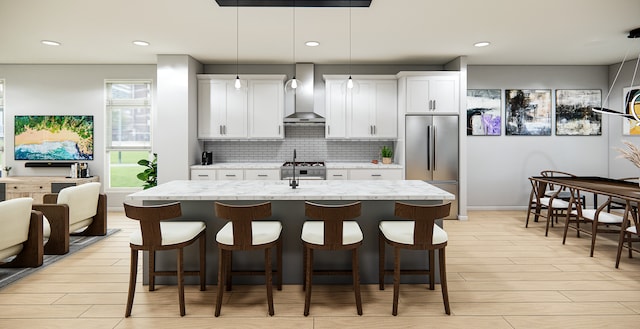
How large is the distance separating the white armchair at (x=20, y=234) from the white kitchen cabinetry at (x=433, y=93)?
5.31 m

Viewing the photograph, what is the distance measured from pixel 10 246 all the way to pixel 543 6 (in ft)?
19.6

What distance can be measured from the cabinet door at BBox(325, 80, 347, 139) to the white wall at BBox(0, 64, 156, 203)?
329 centimetres

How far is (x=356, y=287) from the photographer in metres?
2.88

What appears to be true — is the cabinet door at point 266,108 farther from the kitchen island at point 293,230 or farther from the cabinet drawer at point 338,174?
the kitchen island at point 293,230

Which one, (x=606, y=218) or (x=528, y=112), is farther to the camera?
(x=528, y=112)

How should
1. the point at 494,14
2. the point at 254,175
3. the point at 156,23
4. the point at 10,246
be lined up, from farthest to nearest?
the point at 254,175
the point at 156,23
the point at 494,14
the point at 10,246

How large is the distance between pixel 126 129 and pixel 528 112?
7608mm

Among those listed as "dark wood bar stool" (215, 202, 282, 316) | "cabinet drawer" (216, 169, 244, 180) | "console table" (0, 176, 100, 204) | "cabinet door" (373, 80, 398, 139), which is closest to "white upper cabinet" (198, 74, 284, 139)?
"cabinet drawer" (216, 169, 244, 180)

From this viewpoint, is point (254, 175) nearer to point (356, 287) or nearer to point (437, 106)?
point (437, 106)

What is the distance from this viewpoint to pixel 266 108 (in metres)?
6.63

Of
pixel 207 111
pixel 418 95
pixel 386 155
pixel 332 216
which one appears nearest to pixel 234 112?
pixel 207 111

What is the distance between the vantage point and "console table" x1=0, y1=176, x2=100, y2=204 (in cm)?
641

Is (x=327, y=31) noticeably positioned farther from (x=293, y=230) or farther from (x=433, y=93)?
(x=293, y=230)

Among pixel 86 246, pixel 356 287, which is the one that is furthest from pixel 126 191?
pixel 356 287
